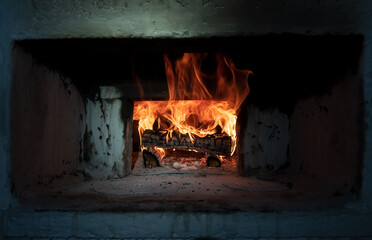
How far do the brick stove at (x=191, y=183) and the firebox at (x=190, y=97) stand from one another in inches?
0.6

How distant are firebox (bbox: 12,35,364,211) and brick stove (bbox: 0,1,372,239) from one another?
15mm

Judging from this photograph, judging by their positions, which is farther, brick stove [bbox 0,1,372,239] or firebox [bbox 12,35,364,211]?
firebox [bbox 12,35,364,211]

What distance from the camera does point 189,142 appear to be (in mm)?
4164

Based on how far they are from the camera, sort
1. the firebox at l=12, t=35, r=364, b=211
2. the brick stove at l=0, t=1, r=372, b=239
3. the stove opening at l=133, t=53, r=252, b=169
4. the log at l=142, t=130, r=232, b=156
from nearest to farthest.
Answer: the brick stove at l=0, t=1, r=372, b=239 < the firebox at l=12, t=35, r=364, b=211 < the stove opening at l=133, t=53, r=252, b=169 < the log at l=142, t=130, r=232, b=156

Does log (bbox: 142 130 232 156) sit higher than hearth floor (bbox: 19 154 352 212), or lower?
higher

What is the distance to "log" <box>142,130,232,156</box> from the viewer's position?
3982mm

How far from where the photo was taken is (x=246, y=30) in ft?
5.19

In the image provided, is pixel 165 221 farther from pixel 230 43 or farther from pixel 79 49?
pixel 79 49

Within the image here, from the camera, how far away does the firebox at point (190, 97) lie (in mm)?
1610

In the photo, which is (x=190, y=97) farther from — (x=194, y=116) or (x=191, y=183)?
(x=194, y=116)

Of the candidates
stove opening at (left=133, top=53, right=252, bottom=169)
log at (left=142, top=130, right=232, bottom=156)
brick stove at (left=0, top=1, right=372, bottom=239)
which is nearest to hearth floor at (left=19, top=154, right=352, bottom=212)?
brick stove at (left=0, top=1, right=372, bottom=239)

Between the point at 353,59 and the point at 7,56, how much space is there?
248cm

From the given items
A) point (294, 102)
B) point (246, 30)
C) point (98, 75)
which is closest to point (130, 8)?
point (246, 30)

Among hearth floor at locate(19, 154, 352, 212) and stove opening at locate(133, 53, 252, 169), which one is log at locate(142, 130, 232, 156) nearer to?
stove opening at locate(133, 53, 252, 169)
